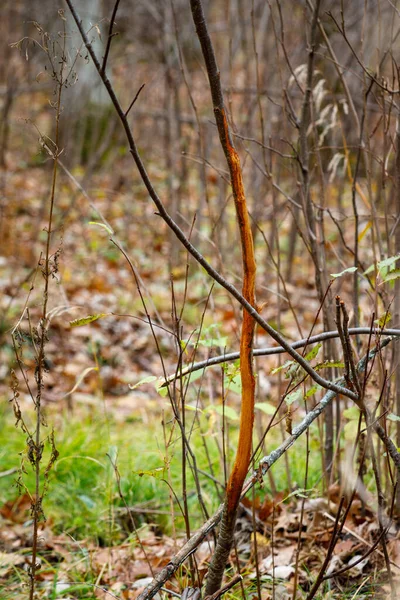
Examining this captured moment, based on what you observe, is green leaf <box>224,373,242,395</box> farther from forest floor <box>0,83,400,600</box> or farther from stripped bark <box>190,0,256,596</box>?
stripped bark <box>190,0,256,596</box>

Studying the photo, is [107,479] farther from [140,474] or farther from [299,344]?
[299,344]

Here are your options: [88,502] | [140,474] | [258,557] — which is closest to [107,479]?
[88,502]

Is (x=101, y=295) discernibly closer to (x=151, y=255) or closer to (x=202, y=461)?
(x=151, y=255)

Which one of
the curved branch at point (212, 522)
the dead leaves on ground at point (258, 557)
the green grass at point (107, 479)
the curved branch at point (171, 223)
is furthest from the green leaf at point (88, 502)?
the curved branch at point (171, 223)

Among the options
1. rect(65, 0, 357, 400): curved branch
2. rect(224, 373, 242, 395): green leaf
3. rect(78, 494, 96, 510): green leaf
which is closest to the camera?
rect(65, 0, 357, 400): curved branch

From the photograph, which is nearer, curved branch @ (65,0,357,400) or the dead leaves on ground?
curved branch @ (65,0,357,400)

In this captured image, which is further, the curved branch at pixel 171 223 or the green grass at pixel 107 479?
the green grass at pixel 107 479

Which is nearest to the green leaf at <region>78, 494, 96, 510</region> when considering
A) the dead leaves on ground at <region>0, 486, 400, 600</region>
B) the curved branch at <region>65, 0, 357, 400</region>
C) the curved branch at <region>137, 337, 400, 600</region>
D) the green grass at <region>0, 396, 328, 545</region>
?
the green grass at <region>0, 396, 328, 545</region>

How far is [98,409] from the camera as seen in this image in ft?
13.4

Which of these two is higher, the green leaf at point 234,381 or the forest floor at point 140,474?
the green leaf at point 234,381

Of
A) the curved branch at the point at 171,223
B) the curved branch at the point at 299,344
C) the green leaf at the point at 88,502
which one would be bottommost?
the green leaf at the point at 88,502

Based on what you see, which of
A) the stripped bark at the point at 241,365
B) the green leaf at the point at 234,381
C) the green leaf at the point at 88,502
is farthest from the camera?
the green leaf at the point at 88,502

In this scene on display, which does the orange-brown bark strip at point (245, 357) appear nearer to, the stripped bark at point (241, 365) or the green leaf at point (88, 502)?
the stripped bark at point (241, 365)

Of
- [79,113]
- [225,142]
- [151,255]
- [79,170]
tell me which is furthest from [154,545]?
[79,170]
